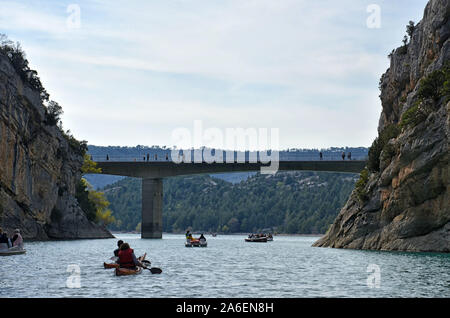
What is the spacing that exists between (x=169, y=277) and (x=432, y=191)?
116ft

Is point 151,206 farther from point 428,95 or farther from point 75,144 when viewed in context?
point 428,95

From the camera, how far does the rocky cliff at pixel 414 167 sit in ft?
209

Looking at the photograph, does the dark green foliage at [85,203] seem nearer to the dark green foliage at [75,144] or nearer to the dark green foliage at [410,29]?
the dark green foliage at [75,144]

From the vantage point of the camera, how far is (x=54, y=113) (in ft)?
363

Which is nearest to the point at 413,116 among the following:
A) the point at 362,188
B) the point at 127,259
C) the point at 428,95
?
the point at 428,95

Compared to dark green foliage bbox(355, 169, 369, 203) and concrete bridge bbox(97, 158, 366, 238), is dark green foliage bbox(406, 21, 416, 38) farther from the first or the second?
concrete bridge bbox(97, 158, 366, 238)

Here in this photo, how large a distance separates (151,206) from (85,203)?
1353cm

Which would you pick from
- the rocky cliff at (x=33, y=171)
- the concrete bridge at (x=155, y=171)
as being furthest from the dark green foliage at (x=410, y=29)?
the rocky cliff at (x=33, y=171)

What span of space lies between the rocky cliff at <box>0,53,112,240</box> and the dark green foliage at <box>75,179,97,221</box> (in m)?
4.67

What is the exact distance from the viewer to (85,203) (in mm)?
120375

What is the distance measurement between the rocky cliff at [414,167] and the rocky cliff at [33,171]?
136 feet
